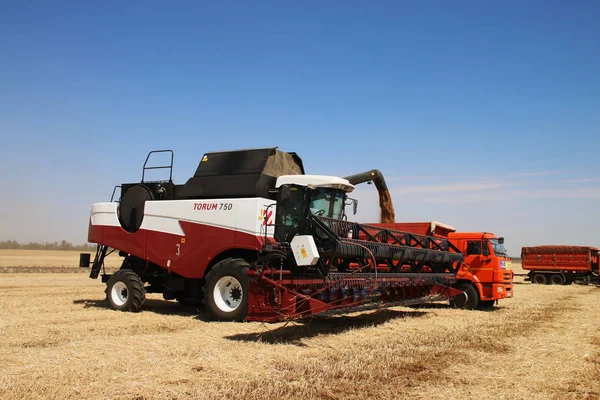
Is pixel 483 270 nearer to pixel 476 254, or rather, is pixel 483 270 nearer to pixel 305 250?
pixel 476 254

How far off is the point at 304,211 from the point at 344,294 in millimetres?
2215

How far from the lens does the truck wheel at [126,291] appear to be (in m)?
12.0

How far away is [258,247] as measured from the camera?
10320 mm

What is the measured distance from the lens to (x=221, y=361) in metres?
6.38

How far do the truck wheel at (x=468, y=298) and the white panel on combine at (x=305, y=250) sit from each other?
8.02m

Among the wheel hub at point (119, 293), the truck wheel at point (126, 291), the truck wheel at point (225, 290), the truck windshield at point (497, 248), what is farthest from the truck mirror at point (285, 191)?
the truck windshield at point (497, 248)

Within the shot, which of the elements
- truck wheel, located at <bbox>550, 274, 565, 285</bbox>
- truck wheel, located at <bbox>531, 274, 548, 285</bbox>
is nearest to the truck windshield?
truck wheel, located at <bbox>550, 274, 565, 285</bbox>

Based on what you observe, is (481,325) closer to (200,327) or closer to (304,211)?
(304,211)

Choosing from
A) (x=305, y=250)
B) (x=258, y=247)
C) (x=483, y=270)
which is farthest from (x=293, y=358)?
(x=483, y=270)

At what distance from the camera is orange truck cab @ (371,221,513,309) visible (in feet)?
47.2

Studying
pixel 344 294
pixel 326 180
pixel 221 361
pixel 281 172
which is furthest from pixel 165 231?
pixel 221 361

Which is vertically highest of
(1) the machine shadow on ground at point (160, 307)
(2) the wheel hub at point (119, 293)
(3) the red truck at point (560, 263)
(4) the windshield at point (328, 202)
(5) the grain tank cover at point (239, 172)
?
(5) the grain tank cover at point (239, 172)

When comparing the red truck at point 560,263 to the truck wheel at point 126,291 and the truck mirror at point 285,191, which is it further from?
the truck wheel at point 126,291

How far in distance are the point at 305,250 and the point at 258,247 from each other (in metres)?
2.62
